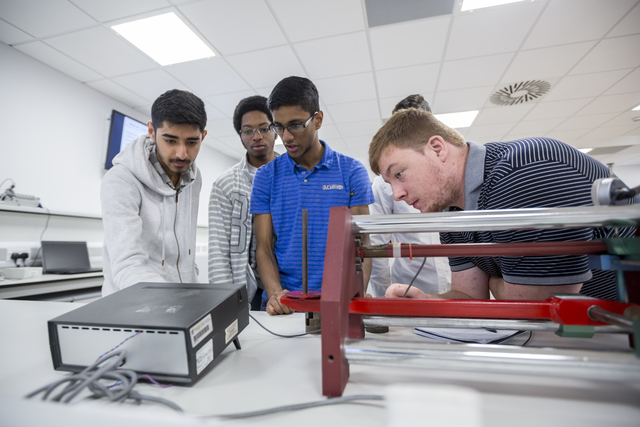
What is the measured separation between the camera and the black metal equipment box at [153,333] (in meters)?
0.47

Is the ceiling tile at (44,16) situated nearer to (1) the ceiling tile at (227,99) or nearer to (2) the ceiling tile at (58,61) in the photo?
(2) the ceiling tile at (58,61)

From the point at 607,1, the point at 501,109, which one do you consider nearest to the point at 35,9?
the point at 607,1

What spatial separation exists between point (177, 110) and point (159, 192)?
35 centimetres

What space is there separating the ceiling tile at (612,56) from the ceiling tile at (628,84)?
0.23 m

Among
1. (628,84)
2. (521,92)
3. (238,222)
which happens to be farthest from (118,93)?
(628,84)

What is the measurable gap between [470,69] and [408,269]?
243 centimetres

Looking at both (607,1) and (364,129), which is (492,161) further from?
(364,129)

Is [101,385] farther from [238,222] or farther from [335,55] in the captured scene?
[335,55]

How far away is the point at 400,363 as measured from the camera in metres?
0.43

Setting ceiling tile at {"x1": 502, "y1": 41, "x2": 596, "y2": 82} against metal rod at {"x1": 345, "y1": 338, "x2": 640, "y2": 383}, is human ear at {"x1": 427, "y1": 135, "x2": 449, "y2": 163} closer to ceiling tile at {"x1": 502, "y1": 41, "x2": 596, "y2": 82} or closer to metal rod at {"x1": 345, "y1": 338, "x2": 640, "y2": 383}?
metal rod at {"x1": 345, "y1": 338, "x2": 640, "y2": 383}

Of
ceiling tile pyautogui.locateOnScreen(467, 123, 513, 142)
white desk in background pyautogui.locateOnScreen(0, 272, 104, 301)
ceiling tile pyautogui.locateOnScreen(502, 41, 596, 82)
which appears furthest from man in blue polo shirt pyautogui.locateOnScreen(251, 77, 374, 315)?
ceiling tile pyautogui.locateOnScreen(467, 123, 513, 142)

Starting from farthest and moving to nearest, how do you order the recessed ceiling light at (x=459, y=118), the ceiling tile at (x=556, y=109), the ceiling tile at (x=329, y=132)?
the ceiling tile at (x=329, y=132) < the recessed ceiling light at (x=459, y=118) < the ceiling tile at (x=556, y=109)

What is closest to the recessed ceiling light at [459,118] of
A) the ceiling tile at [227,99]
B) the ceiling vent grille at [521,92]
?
the ceiling vent grille at [521,92]

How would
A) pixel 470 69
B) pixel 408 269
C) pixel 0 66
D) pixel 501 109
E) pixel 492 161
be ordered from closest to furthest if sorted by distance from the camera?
pixel 492 161 → pixel 408 269 → pixel 0 66 → pixel 470 69 → pixel 501 109
